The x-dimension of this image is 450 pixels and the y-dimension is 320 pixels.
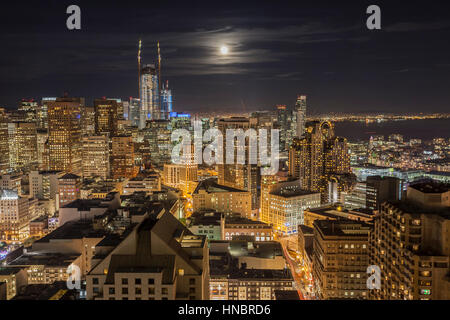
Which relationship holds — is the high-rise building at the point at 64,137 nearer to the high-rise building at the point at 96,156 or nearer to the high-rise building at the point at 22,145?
the high-rise building at the point at 96,156

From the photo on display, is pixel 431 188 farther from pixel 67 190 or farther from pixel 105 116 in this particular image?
pixel 105 116

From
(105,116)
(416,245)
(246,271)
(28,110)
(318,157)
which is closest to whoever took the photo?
(416,245)

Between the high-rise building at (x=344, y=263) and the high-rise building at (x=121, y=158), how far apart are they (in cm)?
1843

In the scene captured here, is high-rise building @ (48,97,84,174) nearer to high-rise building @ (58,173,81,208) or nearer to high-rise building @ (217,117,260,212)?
high-rise building @ (58,173,81,208)

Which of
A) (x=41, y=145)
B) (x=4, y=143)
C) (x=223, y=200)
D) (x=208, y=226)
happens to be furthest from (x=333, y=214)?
(x=41, y=145)

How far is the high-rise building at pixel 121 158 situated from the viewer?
87.3 feet

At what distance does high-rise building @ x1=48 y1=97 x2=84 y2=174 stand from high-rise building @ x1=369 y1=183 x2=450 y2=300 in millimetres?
24664

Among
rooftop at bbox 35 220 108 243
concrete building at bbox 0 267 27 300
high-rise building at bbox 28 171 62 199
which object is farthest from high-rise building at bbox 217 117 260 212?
concrete building at bbox 0 267 27 300

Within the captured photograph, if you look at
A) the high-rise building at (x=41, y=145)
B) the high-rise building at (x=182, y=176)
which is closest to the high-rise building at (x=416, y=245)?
the high-rise building at (x=182, y=176)

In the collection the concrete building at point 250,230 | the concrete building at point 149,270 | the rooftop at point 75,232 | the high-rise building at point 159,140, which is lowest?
the concrete building at point 250,230

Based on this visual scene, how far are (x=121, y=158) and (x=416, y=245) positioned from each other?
22927mm

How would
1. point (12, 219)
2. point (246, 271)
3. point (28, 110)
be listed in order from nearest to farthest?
1. point (246, 271)
2. point (12, 219)
3. point (28, 110)

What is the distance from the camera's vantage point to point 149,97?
45.7 metres

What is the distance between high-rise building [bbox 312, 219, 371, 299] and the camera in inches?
386
